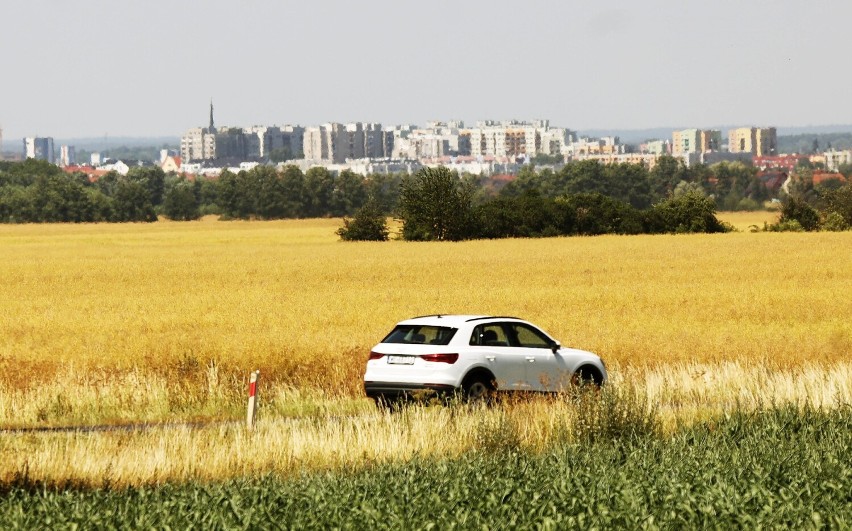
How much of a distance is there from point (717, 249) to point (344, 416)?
205 feet

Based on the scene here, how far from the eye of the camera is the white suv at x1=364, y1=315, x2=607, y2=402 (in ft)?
64.0

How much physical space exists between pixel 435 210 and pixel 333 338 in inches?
2690

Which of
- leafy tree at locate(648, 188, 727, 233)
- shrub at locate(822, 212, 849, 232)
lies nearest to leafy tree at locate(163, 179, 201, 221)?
leafy tree at locate(648, 188, 727, 233)

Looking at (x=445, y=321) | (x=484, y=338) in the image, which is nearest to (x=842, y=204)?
(x=484, y=338)

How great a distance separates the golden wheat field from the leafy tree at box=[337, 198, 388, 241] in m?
21.4

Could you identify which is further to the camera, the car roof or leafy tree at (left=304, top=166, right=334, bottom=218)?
leafy tree at (left=304, top=166, right=334, bottom=218)

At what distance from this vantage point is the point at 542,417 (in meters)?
17.8

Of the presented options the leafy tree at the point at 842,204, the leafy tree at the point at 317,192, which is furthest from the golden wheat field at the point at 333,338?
the leafy tree at the point at 317,192

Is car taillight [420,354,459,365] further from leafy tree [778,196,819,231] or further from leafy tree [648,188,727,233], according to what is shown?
leafy tree [778,196,819,231]

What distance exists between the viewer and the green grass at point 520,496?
10.3 meters

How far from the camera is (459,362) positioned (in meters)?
19.6

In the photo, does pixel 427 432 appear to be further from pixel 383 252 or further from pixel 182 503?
pixel 383 252

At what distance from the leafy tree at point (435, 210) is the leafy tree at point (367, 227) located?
281 cm

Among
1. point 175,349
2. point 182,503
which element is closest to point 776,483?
point 182,503
